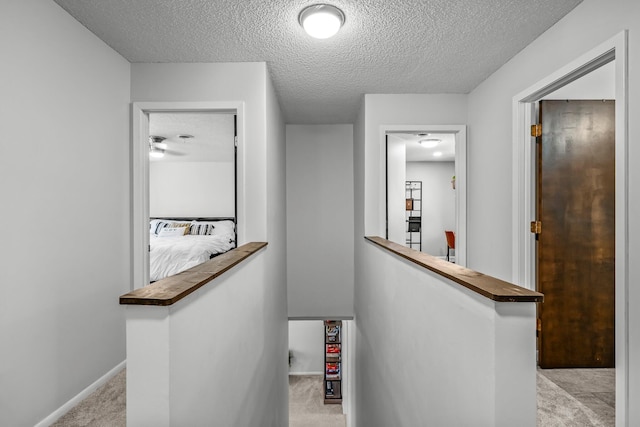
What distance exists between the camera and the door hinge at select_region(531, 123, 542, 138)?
2379mm

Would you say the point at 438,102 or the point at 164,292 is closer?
the point at 164,292

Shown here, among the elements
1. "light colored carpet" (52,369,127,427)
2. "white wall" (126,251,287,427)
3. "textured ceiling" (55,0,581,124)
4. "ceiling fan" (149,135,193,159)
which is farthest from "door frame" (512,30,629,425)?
"ceiling fan" (149,135,193,159)

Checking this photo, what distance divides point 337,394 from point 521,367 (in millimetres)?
6830

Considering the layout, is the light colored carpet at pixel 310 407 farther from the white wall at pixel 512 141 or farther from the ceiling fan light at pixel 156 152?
the ceiling fan light at pixel 156 152

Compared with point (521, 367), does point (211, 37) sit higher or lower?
higher

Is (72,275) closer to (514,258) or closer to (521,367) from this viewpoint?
(521,367)

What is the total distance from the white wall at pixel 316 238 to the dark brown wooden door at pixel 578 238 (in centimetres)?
255

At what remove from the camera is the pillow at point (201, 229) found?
21.6 feet

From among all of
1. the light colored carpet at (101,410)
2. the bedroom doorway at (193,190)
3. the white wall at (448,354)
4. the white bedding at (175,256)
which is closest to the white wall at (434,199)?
the bedroom doorway at (193,190)

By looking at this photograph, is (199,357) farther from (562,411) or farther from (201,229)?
(201,229)

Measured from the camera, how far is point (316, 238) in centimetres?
458

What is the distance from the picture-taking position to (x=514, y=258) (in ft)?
8.16

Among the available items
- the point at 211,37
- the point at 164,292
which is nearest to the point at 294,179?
the point at 211,37

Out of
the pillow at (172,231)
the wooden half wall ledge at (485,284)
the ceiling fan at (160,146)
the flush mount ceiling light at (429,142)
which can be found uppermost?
the flush mount ceiling light at (429,142)
